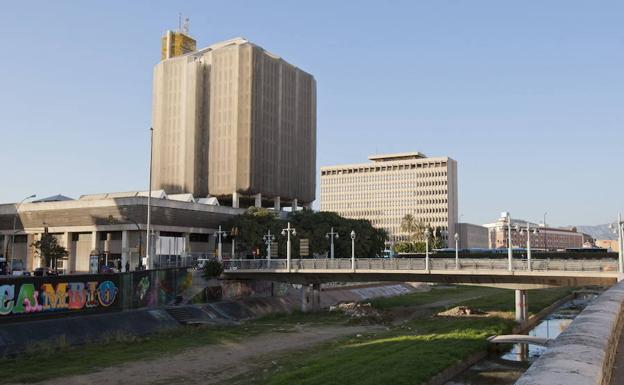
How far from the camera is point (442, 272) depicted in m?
67.3

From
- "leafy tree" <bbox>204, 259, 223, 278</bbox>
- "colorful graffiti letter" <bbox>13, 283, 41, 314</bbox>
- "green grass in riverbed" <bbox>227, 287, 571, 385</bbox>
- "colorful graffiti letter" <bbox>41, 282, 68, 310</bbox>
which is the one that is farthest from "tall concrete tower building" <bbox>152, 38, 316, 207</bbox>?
"colorful graffiti letter" <bbox>13, 283, 41, 314</bbox>

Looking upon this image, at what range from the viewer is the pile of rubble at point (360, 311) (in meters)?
72.7

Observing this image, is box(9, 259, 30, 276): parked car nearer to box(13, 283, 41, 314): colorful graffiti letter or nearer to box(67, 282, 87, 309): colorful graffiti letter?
box(67, 282, 87, 309): colorful graffiti letter

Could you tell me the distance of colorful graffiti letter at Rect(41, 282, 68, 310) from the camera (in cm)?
5003

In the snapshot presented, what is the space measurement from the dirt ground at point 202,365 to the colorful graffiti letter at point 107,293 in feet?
43.0

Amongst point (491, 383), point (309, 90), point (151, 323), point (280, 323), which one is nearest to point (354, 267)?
point (280, 323)

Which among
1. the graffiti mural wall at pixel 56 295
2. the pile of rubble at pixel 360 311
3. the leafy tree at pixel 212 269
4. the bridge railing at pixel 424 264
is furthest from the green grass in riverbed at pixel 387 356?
the leafy tree at pixel 212 269

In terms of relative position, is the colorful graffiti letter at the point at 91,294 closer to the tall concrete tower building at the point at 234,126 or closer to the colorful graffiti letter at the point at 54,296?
the colorful graffiti letter at the point at 54,296

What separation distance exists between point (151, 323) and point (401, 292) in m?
69.3

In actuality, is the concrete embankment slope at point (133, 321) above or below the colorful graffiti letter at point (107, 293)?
below

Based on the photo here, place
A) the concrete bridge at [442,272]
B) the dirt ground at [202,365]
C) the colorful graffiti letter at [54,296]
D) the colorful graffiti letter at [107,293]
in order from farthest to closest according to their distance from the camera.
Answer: the concrete bridge at [442,272], the colorful graffiti letter at [107,293], the colorful graffiti letter at [54,296], the dirt ground at [202,365]

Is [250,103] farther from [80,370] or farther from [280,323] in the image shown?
[80,370]

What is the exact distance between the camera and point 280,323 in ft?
231

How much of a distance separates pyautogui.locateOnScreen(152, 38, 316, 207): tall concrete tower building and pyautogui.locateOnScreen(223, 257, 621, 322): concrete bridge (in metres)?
76.0
